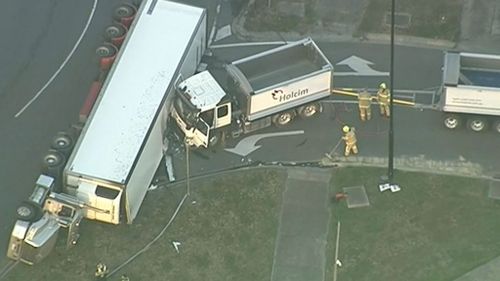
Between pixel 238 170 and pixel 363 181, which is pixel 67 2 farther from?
pixel 363 181

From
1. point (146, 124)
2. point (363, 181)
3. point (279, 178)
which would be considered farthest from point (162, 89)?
point (363, 181)

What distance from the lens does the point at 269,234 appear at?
29.0 metres

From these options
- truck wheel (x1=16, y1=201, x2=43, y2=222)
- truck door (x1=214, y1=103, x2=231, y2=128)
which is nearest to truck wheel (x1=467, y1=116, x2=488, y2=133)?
truck door (x1=214, y1=103, x2=231, y2=128)

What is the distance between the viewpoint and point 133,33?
32500 millimetres

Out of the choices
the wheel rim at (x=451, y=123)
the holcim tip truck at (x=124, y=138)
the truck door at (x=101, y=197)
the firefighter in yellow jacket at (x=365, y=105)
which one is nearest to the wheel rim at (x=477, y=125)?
the wheel rim at (x=451, y=123)

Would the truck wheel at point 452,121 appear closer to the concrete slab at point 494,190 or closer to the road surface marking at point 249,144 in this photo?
the concrete slab at point 494,190

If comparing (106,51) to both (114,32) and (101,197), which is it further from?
(101,197)

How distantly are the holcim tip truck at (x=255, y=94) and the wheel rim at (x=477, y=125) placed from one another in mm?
4564

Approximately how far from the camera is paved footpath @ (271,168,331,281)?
28.0 meters

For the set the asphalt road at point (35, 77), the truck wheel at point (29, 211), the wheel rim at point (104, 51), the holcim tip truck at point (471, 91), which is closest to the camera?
the truck wheel at point (29, 211)

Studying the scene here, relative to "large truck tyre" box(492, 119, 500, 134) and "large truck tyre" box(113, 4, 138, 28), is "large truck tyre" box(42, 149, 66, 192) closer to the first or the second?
"large truck tyre" box(113, 4, 138, 28)

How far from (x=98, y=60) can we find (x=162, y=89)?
14.7 feet

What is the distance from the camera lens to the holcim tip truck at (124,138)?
28156 mm

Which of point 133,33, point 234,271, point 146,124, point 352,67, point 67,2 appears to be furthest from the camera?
point 67,2
